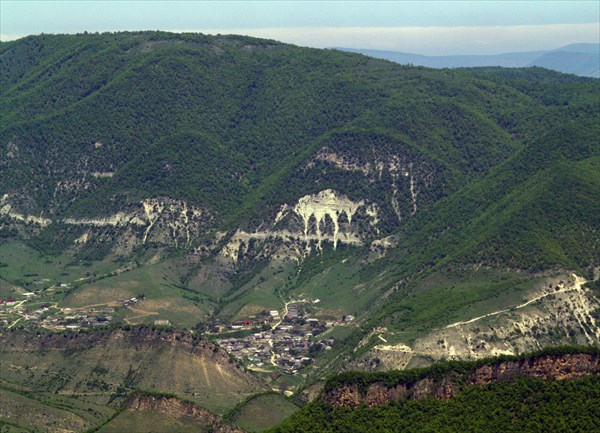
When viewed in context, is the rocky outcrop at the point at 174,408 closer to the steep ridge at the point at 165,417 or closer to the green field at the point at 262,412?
the steep ridge at the point at 165,417

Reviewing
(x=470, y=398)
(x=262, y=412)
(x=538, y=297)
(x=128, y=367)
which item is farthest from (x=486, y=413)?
(x=128, y=367)

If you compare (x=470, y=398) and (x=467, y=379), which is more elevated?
(x=467, y=379)

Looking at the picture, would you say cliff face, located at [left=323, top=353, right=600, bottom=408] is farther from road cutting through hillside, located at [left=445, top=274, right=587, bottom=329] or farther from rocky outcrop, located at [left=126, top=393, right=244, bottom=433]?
road cutting through hillside, located at [left=445, top=274, right=587, bottom=329]

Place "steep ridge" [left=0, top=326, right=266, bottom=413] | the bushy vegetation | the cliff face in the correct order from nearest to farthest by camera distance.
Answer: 1. the bushy vegetation
2. the cliff face
3. "steep ridge" [left=0, top=326, right=266, bottom=413]

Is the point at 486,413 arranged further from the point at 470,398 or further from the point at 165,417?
the point at 165,417

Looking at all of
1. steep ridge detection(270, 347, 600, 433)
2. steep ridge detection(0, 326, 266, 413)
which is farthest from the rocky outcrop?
steep ridge detection(0, 326, 266, 413)

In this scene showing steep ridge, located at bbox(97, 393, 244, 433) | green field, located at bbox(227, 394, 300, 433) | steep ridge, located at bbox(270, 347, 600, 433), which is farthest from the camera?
green field, located at bbox(227, 394, 300, 433)

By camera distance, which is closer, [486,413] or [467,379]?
[486,413]
